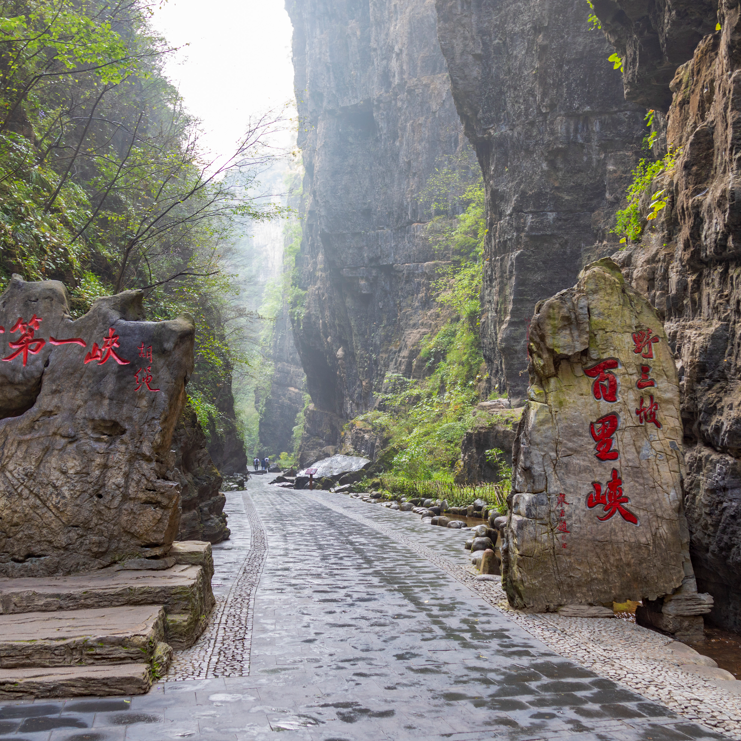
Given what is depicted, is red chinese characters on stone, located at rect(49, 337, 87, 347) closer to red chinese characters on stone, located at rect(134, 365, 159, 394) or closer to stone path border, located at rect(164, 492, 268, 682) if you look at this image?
red chinese characters on stone, located at rect(134, 365, 159, 394)

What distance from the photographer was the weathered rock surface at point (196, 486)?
352 inches

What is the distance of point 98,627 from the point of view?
4.12m

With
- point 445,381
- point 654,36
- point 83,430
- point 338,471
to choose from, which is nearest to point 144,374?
point 83,430

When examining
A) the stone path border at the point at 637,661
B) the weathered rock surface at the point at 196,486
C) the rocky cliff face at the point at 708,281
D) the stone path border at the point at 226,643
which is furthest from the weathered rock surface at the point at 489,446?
the stone path border at the point at 226,643

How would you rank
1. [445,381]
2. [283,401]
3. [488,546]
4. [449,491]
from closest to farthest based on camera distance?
[488,546]
[449,491]
[445,381]
[283,401]

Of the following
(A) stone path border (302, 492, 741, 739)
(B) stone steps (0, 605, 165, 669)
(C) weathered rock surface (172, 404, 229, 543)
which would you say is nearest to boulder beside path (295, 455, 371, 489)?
(C) weathered rock surface (172, 404, 229, 543)

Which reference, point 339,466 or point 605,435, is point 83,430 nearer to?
point 605,435

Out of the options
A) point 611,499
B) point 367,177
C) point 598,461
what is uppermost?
point 367,177

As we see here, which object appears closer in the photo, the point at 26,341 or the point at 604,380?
the point at 26,341

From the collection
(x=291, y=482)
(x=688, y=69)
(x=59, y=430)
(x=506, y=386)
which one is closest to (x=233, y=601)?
(x=59, y=430)

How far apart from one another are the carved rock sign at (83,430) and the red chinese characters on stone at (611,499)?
4.03m

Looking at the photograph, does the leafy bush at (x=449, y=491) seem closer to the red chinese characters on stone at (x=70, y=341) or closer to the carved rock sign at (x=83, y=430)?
the carved rock sign at (x=83, y=430)

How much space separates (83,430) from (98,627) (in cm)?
187

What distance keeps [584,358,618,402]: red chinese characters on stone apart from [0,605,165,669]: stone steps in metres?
4.61
